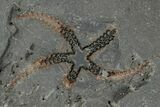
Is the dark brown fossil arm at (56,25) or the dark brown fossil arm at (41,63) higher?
the dark brown fossil arm at (56,25)

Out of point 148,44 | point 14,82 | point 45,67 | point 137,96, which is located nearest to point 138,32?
point 148,44

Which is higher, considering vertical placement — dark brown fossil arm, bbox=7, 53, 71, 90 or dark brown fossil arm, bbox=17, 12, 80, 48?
dark brown fossil arm, bbox=17, 12, 80, 48

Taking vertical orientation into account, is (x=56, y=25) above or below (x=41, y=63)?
above

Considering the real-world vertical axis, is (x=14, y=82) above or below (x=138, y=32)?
below

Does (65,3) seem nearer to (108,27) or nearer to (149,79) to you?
(108,27)

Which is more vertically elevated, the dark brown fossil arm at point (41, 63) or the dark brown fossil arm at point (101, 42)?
the dark brown fossil arm at point (101, 42)

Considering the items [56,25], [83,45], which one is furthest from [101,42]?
[56,25]

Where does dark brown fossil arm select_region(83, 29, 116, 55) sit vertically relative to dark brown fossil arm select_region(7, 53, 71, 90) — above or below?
above

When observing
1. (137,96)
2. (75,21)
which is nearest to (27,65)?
(75,21)

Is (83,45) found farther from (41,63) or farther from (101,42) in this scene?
(41,63)
